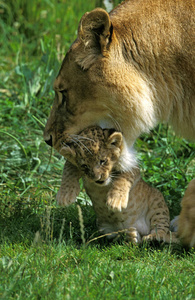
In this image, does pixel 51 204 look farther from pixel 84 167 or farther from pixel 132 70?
pixel 132 70

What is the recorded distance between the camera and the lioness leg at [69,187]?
4.38 meters

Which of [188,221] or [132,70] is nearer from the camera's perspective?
[132,70]

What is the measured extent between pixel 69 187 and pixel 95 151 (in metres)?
0.50

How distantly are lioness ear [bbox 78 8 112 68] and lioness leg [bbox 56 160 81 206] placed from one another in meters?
1.07

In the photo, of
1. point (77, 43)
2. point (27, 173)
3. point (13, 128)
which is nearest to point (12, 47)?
point (13, 128)

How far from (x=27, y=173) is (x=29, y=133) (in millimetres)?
796

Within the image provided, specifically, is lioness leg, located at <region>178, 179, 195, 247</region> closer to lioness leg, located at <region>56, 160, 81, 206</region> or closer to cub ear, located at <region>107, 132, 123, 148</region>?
cub ear, located at <region>107, 132, 123, 148</region>

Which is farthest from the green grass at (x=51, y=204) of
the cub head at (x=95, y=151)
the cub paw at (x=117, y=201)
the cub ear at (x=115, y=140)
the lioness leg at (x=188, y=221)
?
the cub ear at (x=115, y=140)

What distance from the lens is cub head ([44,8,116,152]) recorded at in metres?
4.03

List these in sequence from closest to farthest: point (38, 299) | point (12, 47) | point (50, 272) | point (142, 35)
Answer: point (38, 299) → point (50, 272) → point (142, 35) → point (12, 47)

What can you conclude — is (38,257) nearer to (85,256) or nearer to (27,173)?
(85,256)

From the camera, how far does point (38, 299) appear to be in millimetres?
3275

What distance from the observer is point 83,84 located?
164 inches

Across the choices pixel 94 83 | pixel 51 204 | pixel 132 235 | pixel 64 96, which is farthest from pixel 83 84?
pixel 51 204
